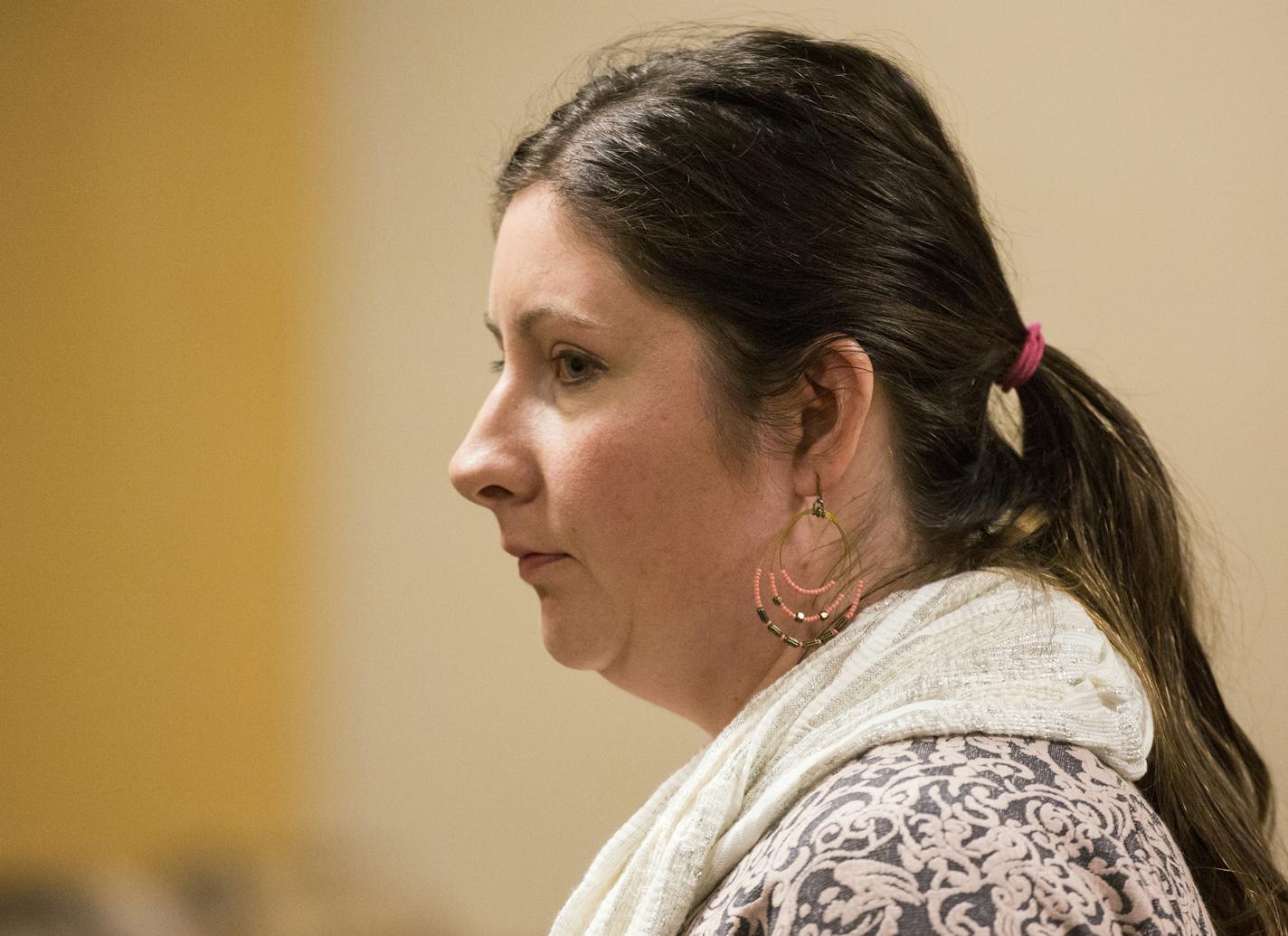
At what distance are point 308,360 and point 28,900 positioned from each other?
97 centimetres

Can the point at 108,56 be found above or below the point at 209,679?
above

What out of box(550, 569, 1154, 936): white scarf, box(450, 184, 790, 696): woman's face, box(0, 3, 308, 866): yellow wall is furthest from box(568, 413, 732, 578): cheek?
box(0, 3, 308, 866): yellow wall

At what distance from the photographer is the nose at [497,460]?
93cm

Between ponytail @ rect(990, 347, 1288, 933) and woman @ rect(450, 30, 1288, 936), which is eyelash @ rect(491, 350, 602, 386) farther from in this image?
ponytail @ rect(990, 347, 1288, 933)

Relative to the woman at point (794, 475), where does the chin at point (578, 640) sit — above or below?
below

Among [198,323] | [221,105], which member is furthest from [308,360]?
[221,105]

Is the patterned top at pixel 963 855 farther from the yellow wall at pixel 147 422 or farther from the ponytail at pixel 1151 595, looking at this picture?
the yellow wall at pixel 147 422

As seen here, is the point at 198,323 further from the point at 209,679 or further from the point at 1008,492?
the point at 1008,492

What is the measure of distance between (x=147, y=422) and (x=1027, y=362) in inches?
68.7

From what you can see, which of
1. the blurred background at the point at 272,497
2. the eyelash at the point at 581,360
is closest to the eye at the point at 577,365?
the eyelash at the point at 581,360

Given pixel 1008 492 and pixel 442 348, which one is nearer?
pixel 1008 492

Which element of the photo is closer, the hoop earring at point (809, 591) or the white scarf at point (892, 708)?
the white scarf at point (892, 708)

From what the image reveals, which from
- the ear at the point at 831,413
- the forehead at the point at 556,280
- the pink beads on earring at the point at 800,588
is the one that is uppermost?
the forehead at the point at 556,280

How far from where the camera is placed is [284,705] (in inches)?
93.1
